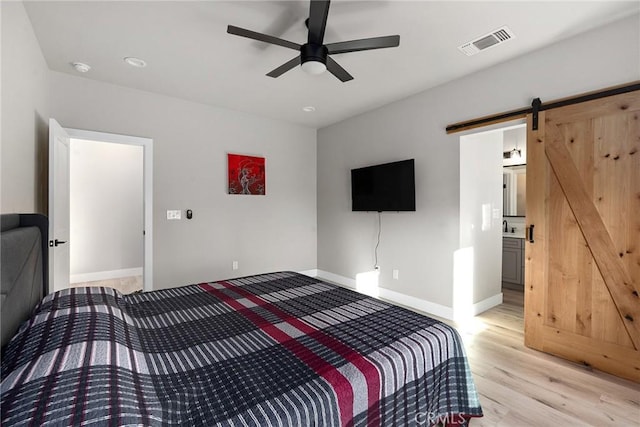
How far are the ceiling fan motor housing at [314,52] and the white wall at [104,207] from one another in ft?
13.6

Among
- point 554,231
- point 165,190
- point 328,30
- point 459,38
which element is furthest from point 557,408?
point 165,190

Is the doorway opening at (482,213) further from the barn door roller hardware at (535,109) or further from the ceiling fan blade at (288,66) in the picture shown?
the ceiling fan blade at (288,66)

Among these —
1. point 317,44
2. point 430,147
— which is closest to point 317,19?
point 317,44

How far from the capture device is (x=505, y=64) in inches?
109

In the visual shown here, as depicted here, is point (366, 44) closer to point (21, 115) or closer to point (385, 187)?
point (385, 187)

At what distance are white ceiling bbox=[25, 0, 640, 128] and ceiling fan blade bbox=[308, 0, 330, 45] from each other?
261 mm

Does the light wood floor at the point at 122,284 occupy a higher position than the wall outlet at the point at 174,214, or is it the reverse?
the wall outlet at the point at 174,214

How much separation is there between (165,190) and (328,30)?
2729 mm

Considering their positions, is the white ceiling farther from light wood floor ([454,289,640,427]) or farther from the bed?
light wood floor ([454,289,640,427])

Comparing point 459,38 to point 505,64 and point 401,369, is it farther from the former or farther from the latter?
point 401,369

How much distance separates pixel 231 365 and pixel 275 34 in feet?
7.94

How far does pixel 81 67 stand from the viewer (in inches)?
114

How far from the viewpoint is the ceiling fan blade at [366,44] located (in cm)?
193

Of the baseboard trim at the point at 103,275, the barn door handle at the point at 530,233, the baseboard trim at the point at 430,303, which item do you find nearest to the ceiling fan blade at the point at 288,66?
the barn door handle at the point at 530,233
